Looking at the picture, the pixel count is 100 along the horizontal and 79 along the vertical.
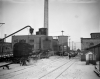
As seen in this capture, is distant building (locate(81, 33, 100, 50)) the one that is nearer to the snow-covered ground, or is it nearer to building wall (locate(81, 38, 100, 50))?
building wall (locate(81, 38, 100, 50))

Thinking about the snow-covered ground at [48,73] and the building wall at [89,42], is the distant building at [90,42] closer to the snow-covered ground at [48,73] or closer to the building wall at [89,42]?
the building wall at [89,42]

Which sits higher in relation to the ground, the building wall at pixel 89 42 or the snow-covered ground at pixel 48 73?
the building wall at pixel 89 42

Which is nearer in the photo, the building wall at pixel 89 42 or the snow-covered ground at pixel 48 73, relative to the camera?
the snow-covered ground at pixel 48 73

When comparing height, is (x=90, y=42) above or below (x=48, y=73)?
above

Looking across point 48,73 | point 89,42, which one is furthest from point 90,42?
point 48,73

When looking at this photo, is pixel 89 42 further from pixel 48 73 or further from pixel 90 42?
pixel 48 73

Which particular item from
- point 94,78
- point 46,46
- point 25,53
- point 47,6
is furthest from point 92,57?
point 47,6

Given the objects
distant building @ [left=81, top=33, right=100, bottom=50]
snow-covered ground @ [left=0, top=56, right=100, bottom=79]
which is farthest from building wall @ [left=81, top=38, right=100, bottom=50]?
snow-covered ground @ [left=0, top=56, right=100, bottom=79]

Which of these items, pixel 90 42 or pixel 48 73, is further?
pixel 90 42

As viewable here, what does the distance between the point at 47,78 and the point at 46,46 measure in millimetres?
36173

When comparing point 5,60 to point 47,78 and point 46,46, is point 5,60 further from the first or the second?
point 46,46

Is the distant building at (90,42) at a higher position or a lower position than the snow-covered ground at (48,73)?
higher

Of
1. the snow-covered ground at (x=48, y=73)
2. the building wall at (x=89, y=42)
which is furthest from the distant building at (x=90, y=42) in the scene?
the snow-covered ground at (x=48, y=73)

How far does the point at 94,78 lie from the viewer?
9.17m
